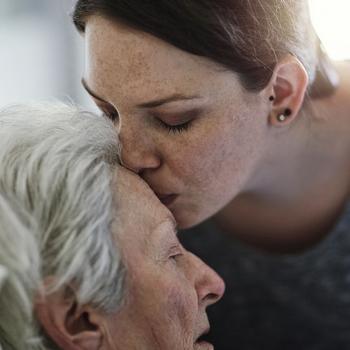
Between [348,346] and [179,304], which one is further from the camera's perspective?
[348,346]

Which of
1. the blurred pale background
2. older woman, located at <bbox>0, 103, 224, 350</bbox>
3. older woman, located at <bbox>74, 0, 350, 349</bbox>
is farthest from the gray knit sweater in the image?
the blurred pale background

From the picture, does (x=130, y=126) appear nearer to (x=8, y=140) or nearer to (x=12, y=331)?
(x=8, y=140)

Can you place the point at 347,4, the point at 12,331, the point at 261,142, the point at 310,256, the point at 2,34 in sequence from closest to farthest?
1. the point at 12,331
2. the point at 261,142
3. the point at 310,256
4. the point at 347,4
5. the point at 2,34

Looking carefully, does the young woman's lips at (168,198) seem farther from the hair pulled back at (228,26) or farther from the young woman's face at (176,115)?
the hair pulled back at (228,26)

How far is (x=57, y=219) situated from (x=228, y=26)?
0.51m

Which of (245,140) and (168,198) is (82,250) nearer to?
(168,198)

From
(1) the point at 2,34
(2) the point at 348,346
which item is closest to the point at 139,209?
(2) the point at 348,346

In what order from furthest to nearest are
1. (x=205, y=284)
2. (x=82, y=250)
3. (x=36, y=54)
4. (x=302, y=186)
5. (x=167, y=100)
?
1. (x=36, y=54)
2. (x=302, y=186)
3. (x=205, y=284)
4. (x=167, y=100)
5. (x=82, y=250)

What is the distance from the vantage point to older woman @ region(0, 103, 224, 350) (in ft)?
2.53

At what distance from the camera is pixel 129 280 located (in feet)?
2.78

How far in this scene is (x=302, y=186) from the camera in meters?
1.38

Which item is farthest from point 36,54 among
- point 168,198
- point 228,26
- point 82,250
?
point 82,250

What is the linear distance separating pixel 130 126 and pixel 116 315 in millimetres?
405

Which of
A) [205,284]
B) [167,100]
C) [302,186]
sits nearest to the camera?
[167,100]
